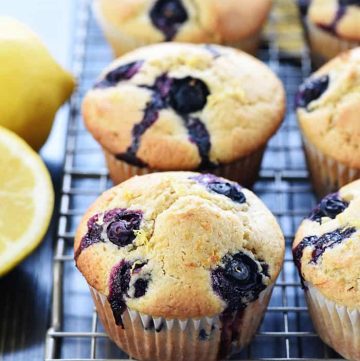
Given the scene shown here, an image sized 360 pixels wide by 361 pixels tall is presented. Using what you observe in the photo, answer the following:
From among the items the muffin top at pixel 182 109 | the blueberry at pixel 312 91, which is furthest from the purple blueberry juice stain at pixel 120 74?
the blueberry at pixel 312 91

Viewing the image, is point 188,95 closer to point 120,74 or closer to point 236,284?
point 120,74

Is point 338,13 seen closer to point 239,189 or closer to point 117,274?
point 239,189

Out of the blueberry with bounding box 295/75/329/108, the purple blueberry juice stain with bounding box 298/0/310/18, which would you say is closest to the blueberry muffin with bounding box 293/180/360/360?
the blueberry with bounding box 295/75/329/108

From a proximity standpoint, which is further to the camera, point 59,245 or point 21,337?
point 59,245

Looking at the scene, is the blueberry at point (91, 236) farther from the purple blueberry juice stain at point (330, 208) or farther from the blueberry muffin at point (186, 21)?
the blueberry muffin at point (186, 21)

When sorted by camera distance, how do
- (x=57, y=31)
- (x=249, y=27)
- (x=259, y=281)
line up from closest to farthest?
(x=259, y=281)
(x=249, y=27)
(x=57, y=31)

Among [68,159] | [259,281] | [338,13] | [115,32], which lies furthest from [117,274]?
[338,13]
